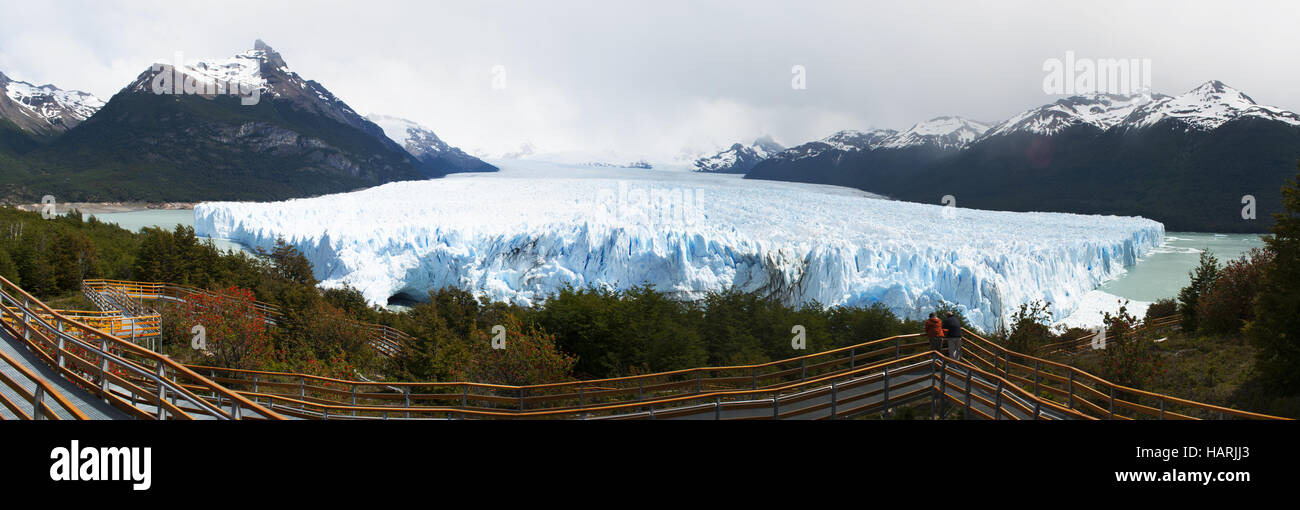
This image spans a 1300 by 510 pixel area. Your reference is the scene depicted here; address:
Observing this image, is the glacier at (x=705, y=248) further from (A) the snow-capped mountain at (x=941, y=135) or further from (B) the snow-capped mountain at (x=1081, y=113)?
(A) the snow-capped mountain at (x=941, y=135)

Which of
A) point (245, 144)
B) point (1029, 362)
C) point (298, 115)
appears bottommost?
point (1029, 362)

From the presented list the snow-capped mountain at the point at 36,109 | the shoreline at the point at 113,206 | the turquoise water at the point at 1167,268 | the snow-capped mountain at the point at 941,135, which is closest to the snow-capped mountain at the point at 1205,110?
the snow-capped mountain at the point at 941,135

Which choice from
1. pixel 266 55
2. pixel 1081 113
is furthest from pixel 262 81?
pixel 1081 113

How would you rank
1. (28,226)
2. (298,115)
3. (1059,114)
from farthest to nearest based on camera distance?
(298,115) → (1059,114) → (28,226)

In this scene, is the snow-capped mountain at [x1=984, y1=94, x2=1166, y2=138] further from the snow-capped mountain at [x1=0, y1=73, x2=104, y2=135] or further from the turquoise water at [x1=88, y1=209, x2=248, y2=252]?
the snow-capped mountain at [x1=0, y1=73, x2=104, y2=135]

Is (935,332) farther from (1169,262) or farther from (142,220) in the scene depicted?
(142,220)
